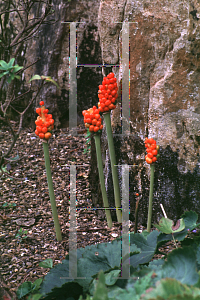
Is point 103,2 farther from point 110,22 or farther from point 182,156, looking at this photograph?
point 182,156

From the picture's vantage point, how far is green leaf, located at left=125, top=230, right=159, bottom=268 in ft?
3.77

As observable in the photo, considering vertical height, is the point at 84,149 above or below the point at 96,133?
below

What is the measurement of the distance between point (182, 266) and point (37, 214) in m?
1.52

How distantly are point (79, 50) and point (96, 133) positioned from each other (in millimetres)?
1691

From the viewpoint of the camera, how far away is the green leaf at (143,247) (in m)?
1.15

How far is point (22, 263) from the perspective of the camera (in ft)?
5.61

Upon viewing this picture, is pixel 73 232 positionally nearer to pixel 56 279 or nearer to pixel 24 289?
pixel 24 289

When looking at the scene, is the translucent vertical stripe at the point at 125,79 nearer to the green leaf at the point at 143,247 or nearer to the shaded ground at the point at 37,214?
the shaded ground at the point at 37,214

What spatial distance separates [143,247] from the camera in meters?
1.23

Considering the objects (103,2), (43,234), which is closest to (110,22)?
(103,2)

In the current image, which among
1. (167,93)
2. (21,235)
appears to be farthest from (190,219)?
(21,235)

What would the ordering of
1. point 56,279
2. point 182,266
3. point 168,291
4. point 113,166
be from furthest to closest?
Answer: 1. point 113,166
2. point 56,279
3. point 182,266
4. point 168,291

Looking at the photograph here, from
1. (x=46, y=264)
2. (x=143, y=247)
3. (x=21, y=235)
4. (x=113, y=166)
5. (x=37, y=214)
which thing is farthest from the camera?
(x=37, y=214)

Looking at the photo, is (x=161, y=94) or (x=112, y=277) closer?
(x=112, y=277)
